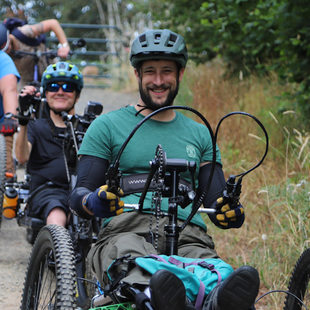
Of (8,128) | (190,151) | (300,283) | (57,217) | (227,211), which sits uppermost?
(8,128)

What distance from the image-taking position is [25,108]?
16.6ft

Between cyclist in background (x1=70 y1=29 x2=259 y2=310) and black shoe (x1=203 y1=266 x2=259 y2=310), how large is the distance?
144 mm

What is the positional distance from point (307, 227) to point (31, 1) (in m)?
34.9

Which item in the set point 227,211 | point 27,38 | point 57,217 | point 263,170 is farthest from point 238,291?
point 27,38

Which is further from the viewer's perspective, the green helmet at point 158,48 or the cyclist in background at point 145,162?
the green helmet at point 158,48

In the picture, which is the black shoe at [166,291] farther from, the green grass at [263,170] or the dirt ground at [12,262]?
the dirt ground at [12,262]

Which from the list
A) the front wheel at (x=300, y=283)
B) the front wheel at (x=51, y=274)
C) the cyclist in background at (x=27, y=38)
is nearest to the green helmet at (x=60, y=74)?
the front wheel at (x=51, y=274)

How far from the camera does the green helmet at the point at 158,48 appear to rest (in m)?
3.54

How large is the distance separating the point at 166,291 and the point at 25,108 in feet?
10.0

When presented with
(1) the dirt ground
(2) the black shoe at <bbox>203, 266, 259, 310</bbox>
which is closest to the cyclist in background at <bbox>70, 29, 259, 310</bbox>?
(2) the black shoe at <bbox>203, 266, 259, 310</bbox>

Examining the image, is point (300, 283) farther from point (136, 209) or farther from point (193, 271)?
point (136, 209)

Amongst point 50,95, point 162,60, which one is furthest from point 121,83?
point 162,60

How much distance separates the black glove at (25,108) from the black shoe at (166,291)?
296 centimetres

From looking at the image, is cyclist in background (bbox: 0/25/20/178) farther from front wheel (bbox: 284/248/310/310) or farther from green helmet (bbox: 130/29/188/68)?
front wheel (bbox: 284/248/310/310)
